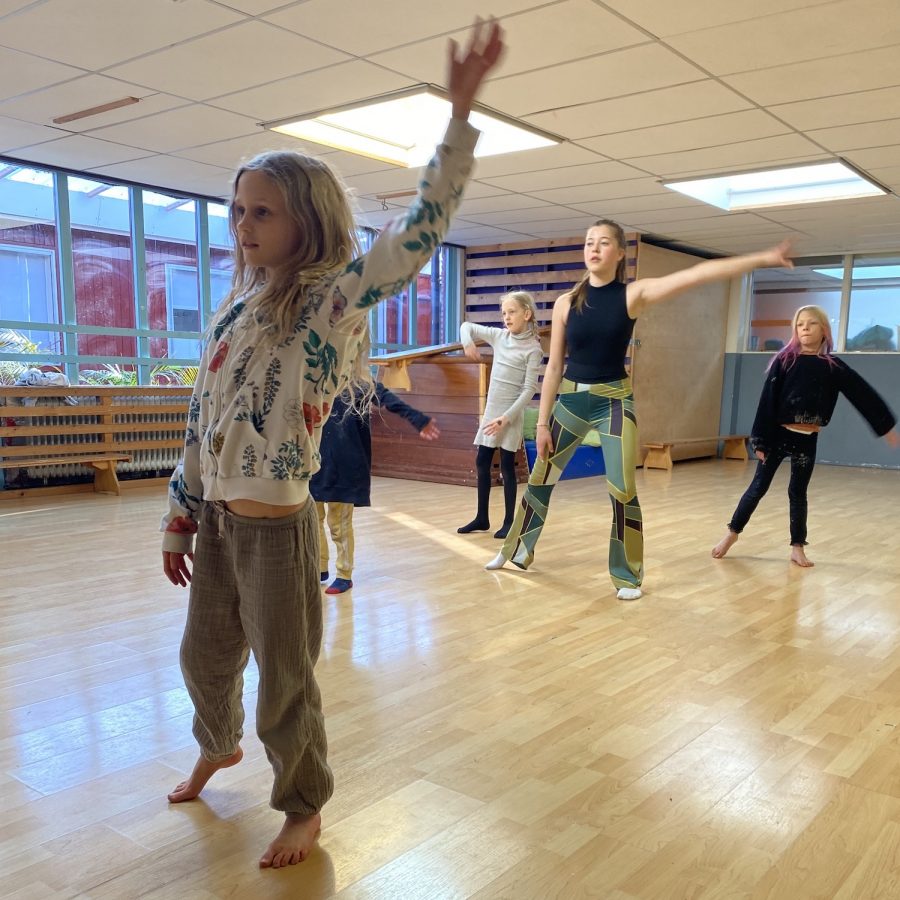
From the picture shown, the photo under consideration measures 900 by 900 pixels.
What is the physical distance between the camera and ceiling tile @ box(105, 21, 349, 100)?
3.75m

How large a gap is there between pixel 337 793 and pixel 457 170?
4.60 ft

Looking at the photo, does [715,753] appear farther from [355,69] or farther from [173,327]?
[173,327]

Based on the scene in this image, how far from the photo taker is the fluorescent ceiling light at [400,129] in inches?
196

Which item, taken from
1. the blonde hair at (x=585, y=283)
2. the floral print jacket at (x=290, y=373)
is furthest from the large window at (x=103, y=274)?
the floral print jacket at (x=290, y=373)

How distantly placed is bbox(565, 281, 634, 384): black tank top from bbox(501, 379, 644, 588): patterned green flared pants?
0.06m

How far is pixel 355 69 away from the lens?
4.14m

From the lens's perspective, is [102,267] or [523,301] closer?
[523,301]

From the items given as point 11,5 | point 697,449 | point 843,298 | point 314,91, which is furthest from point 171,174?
point 843,298

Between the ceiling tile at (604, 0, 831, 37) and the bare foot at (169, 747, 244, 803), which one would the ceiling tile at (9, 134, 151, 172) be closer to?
the ceiling tile at (604, 0, 831, 37)

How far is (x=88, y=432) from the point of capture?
6.33m

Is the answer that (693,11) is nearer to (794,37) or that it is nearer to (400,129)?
(794,37)

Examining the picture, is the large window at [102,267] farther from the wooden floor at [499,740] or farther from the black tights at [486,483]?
the black tights at [486,483]

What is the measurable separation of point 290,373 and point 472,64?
22.5 inches

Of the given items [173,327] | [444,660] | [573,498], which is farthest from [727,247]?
[444,660]
